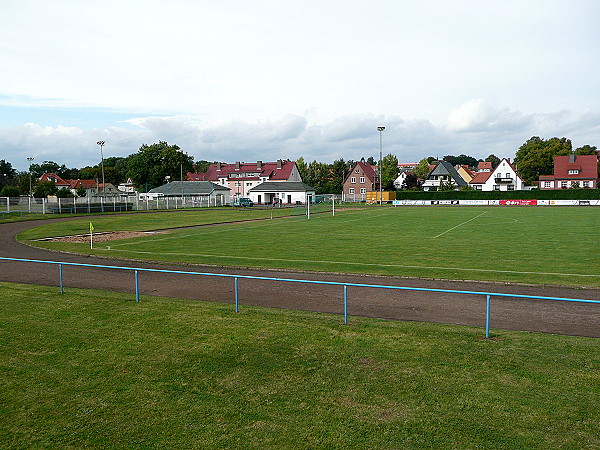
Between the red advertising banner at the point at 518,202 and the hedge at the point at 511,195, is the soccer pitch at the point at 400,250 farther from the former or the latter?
the hedge at the point at 511,195

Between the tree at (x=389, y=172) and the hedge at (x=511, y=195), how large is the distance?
30820mm

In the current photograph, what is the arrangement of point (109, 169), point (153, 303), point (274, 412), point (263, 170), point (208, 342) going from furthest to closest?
point (109, 169) → point (263, 170) → point (153, 303) → point (208, 342) → point (274, 412)

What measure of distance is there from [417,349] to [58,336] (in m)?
8.44

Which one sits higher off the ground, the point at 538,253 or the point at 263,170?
the point at 263,170

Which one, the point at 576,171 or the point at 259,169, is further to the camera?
the point at 259,169

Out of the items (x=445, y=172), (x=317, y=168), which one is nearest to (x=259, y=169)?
(x=317, y=168)

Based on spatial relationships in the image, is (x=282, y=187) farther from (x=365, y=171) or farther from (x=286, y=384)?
(x=286, y=384)

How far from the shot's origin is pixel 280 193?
107250 mm

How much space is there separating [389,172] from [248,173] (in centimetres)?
4071

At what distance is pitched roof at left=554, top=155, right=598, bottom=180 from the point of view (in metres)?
112

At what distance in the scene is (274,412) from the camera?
7.62 m

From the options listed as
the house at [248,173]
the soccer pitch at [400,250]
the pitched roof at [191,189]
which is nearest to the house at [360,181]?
the house at [248,173]

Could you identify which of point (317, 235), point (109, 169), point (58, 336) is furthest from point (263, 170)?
point (58, 336)

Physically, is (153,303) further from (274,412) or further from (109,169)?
(109,169)
